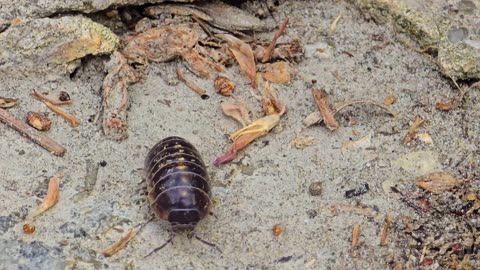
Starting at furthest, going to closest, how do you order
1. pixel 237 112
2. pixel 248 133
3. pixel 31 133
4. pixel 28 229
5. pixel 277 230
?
1. pixel 237 112
2. pixel 248 133
3. pixel 31 133
4. pixel 277 230
5. pixel 28 229

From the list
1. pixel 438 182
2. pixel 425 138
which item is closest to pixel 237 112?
pixel 425 138

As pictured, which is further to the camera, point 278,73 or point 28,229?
point 278,73

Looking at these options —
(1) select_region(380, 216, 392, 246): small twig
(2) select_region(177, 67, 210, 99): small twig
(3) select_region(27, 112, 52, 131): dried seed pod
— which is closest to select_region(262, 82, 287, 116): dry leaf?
(2) select_region(177, 67, 210, 99): small twig

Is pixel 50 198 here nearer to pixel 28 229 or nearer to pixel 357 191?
pixel 28 229

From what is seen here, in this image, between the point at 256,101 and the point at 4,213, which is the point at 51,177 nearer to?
the point at 4,213

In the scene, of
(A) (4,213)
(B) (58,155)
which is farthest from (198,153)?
(A) (4,213)

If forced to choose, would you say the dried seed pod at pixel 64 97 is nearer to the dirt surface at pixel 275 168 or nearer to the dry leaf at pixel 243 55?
the dirt surface at pixel 275 168

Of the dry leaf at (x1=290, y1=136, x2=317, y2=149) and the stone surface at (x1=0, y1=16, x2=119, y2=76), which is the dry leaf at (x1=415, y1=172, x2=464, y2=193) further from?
the stone surface at (x1=0, y1=16, x2=119, y2=76)
